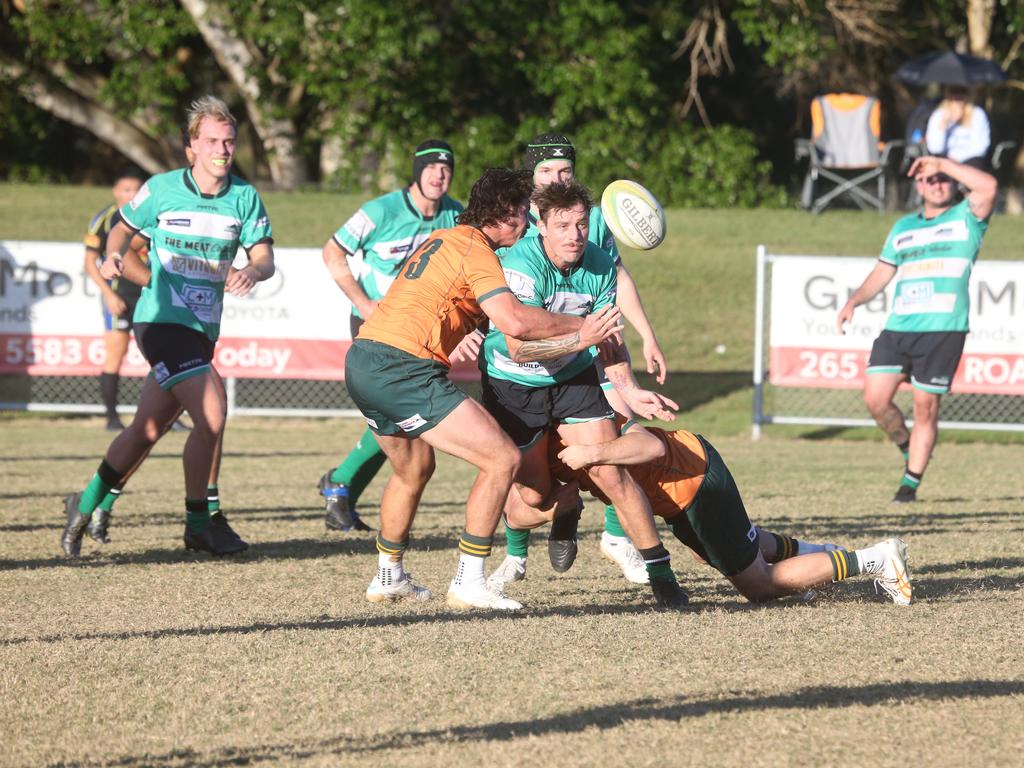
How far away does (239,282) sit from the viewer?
713 centimetres

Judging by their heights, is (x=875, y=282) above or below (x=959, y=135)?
below

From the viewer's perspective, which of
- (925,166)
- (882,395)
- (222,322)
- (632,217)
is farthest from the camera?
(222,322)

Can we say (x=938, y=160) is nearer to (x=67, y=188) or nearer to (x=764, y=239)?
(x=764, y=239)

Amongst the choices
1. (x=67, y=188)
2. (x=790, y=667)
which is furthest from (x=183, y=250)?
(x=67, y=188)

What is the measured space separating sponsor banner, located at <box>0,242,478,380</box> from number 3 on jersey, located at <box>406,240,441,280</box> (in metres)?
8.98

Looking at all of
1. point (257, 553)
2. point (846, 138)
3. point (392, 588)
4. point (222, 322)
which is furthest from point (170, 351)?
point (846, 138)

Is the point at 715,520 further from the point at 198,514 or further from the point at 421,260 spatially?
the point at 198,514

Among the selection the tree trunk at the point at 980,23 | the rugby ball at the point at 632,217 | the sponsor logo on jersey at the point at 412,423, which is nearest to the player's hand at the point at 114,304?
the rugby ball at the point at 632,217

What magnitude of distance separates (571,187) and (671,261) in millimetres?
14593

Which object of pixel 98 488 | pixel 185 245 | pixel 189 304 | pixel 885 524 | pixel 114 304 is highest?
pixel 185 245

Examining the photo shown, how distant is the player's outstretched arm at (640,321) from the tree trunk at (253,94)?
62.8 ft

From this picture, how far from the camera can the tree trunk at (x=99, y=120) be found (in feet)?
88.7

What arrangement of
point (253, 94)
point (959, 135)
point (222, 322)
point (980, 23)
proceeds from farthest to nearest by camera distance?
point (253, 94) → point (980, 23) → point (959, 135) → point (222, 322)

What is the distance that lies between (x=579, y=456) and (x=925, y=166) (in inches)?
167
